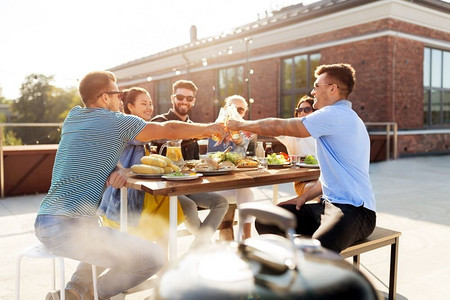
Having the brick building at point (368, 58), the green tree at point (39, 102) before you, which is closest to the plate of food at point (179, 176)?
the brick building at point (368, 58)

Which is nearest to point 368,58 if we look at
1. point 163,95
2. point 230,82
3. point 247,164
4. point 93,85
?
point 230,82

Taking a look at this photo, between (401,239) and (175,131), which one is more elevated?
(175,131)

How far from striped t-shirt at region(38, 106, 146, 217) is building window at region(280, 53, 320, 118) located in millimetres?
11915

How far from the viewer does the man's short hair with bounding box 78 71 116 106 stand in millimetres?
2174

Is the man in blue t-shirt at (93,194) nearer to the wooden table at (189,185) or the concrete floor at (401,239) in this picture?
the wooden table at (189,185)

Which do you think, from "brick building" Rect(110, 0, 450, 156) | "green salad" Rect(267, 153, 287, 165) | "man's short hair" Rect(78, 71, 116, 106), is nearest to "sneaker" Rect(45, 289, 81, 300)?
"man's short hair" Rect(78, 71, 116, 106)

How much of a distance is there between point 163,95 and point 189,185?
18894 mm

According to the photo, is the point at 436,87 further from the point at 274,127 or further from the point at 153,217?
the point at 153,217

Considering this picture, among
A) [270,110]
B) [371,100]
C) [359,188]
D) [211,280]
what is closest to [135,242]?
[211,280]

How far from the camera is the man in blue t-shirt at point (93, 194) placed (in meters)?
1.98

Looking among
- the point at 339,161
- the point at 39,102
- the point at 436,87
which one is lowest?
the point at 339,161

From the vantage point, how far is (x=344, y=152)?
232 cm

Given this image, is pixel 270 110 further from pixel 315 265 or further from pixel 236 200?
pixel 315 265

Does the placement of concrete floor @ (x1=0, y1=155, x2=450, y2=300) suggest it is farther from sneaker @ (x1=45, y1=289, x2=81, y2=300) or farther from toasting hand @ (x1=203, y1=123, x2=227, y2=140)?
toasting hand @ (x1=203, y1=123, x2=227, y2=140)
